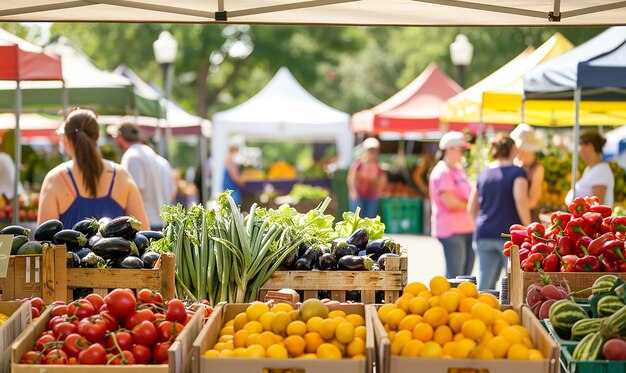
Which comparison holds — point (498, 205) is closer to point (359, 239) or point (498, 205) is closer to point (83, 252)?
point (359, 239)

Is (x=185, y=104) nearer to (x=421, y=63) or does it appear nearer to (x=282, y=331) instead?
(x=421, y=63)

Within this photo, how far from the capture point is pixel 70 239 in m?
5.25

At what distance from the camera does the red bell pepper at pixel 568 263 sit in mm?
5209

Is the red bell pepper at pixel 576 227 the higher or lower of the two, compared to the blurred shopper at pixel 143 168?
lower

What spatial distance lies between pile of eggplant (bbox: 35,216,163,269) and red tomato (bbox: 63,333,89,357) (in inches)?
57.2

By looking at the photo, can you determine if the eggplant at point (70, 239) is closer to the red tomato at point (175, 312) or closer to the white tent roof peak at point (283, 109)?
the red tomato at point (175, 312)

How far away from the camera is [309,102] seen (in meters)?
22.5

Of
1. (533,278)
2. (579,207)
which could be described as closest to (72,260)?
(533,278)

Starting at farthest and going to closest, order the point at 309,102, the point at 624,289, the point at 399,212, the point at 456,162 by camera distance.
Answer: the point at 309,102 → the point at 399,212 → the point at 456,162 → the point at 624,289

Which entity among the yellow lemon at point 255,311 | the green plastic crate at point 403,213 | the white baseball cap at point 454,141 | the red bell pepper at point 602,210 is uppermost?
the white baseball cap at point 454,141

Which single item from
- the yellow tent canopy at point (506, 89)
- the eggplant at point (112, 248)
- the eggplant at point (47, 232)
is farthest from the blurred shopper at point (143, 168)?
the yellow tent canopy at point (506, 89)

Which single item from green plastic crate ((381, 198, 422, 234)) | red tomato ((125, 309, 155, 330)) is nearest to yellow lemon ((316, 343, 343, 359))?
red tomato ((125, 309, 155, 330))

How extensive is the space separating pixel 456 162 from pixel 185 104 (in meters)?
43.3

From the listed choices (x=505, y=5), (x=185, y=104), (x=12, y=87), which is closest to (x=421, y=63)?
(x=185, y=104)
